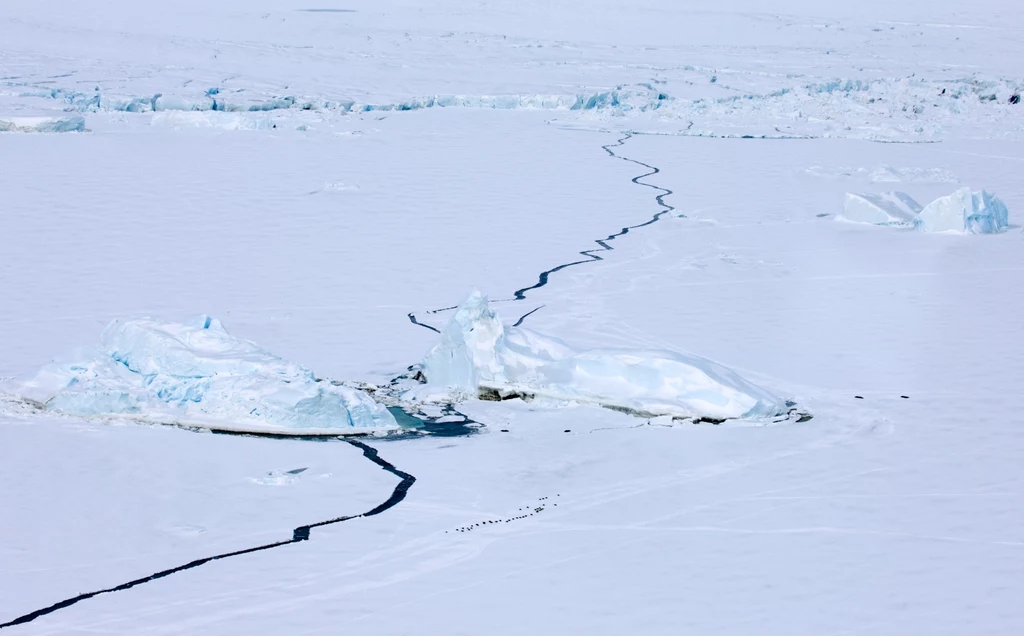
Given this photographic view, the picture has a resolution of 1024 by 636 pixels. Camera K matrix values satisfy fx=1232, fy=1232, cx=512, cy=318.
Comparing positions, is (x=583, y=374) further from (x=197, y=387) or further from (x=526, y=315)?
(x=197, y=387)

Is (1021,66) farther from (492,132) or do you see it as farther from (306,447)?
(306,447)

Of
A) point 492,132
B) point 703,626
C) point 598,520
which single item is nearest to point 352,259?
point 598,520

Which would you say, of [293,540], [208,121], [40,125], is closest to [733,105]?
[208,121]

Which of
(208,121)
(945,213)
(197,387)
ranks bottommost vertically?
(208,121)

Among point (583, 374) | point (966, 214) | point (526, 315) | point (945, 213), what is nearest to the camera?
point (583, 374)

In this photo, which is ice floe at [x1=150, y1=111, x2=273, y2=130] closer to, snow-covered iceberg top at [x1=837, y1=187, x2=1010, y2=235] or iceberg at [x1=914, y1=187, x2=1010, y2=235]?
snow-covered iceberg top at [x1=837, y1=187, x2=1010, y2=235]

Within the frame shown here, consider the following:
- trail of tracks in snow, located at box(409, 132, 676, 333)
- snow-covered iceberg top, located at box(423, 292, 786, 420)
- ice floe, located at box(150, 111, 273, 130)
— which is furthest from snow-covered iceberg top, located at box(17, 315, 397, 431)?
ice floe, located at box(150, 111, 273, 130)

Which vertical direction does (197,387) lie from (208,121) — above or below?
above
